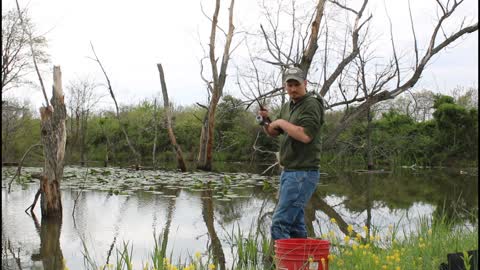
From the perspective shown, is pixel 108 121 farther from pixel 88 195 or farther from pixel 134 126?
pixel 88 195

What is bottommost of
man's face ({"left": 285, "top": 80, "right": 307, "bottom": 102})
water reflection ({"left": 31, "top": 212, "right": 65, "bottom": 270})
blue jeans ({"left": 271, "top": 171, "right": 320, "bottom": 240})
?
water reflection ({"left": 31, "top": 212, "right": 65, "bottom": 270})

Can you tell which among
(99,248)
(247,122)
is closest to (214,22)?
(247,122)

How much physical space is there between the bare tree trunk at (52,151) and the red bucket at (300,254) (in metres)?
5.23

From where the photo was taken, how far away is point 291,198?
4.22 meters

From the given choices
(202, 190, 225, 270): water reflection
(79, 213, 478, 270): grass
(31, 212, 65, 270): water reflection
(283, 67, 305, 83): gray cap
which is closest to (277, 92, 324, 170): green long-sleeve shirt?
(283, 67, 305, 83): gray cap

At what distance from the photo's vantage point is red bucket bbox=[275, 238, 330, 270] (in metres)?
3.62

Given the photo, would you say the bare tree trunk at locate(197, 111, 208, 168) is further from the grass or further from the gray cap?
the gray cap

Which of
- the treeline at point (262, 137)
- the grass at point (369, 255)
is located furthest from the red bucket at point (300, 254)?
the treeline at point (262, 137)

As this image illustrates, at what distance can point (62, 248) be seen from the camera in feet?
20.6

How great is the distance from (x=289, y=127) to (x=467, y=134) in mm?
25458

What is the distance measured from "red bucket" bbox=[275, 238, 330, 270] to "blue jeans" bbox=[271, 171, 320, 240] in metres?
0.51

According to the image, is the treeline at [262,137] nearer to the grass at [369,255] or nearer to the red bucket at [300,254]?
the grass at [369,255]

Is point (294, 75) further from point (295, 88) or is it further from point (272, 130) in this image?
point (272, 130)

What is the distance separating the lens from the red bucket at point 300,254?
362 cm
